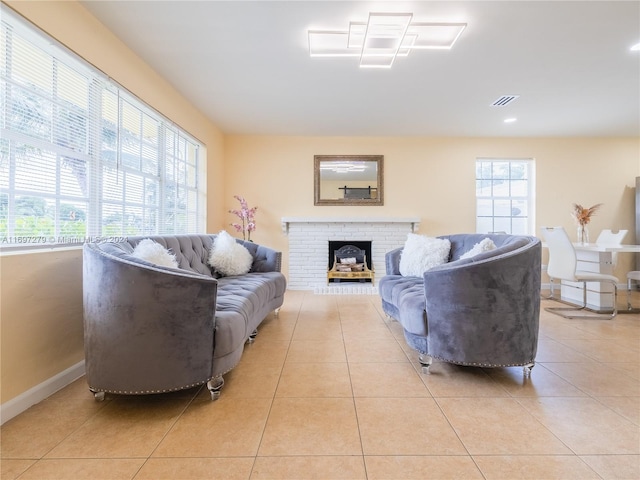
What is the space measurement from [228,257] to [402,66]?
2.53 metres

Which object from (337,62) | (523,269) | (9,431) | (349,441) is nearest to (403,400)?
(349,441)

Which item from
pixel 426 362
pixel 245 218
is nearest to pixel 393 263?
pixel 426 362

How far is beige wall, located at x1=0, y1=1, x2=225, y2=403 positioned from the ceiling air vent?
152 inches

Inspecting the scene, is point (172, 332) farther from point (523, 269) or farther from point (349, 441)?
point (523, 269)

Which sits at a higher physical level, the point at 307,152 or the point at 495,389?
the point at 307,152

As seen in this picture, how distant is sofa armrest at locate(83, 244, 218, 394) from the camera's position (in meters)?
1.49

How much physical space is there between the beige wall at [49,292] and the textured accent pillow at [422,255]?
8.81 feet

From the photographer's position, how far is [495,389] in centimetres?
175

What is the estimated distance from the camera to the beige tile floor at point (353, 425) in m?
1.16

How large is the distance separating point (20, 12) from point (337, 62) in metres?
2.13

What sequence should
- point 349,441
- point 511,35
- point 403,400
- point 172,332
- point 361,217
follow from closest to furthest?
1. point 349,441
2. point 172,332
3. point 403,400
4. point 511,35
5. point 361,217

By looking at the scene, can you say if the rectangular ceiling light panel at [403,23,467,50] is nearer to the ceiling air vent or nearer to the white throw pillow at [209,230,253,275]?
the ceiling air vent

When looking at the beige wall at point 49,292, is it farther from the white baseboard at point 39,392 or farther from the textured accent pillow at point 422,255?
the textured accent pillow at point 422,255

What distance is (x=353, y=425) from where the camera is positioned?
1417 mm
